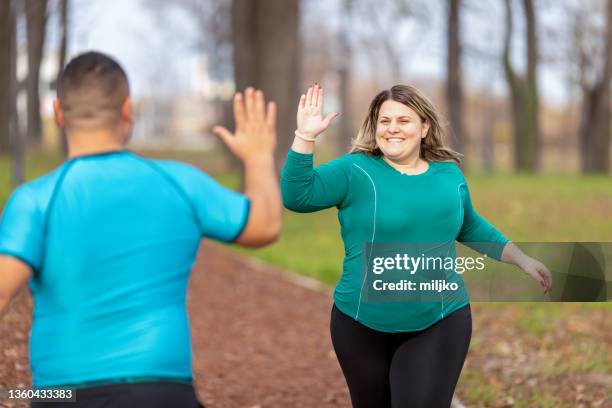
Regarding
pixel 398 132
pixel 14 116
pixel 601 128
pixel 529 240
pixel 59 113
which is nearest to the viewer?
pixel 59 113

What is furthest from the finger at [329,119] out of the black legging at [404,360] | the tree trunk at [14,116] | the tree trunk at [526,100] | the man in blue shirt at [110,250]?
the tree trunk at [526,100]

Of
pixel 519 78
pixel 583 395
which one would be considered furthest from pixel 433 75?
pixel 583 395

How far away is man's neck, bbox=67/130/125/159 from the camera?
2.83m

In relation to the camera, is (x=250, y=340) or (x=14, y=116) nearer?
(x=250, y=340)

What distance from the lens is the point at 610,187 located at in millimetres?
22938

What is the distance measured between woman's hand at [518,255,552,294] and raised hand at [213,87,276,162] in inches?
71.5

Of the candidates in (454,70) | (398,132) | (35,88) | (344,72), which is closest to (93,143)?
(398,132)

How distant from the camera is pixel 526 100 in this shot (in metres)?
31.0

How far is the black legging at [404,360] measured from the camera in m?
4.00

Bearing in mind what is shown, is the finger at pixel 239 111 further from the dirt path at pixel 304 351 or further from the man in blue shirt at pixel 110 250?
the dirt path at pixel 304 351

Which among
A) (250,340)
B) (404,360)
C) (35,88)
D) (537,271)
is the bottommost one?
(250,340)

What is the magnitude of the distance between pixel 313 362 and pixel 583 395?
2.67 m

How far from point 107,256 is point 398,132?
6.01 feet

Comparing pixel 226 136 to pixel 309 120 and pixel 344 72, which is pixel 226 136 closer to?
pixel 309 120
